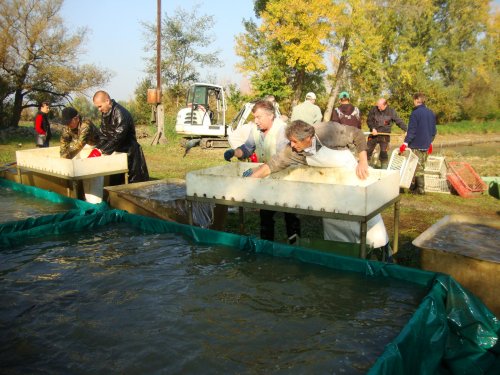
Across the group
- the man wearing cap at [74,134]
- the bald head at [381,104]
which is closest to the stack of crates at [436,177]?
the bald head at [381,104]

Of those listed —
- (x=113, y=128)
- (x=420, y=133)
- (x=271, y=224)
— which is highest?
(x=113, y=128)

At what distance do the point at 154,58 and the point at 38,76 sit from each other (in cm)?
1129

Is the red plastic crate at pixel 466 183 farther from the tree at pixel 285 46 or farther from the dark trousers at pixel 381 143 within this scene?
the tree at pixel 285 46

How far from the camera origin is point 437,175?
800cm

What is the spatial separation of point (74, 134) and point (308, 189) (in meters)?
3.70

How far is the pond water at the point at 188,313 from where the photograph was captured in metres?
2.00

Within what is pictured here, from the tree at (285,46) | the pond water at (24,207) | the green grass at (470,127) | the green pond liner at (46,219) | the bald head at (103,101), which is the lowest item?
the pond water at (24,207)

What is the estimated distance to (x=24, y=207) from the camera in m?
4.98

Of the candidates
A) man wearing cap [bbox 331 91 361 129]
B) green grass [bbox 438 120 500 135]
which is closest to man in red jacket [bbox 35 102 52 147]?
man wearing cap [bbox 331 91 361 129]

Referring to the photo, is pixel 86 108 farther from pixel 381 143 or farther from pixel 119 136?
pixel 119 136

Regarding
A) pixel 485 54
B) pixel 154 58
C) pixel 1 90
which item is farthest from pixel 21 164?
pixel 485 54

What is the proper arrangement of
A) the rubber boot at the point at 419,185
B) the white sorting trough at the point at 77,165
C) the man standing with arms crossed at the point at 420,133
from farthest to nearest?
the rubber boot at the point at 419,185 → the man standing with arms crossed at the point at 420,133 → the white sorting trough at the point at 77,165

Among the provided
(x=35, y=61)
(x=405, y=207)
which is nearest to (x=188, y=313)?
(x=405, y=207)

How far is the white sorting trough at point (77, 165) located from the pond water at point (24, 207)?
1.15 ft
